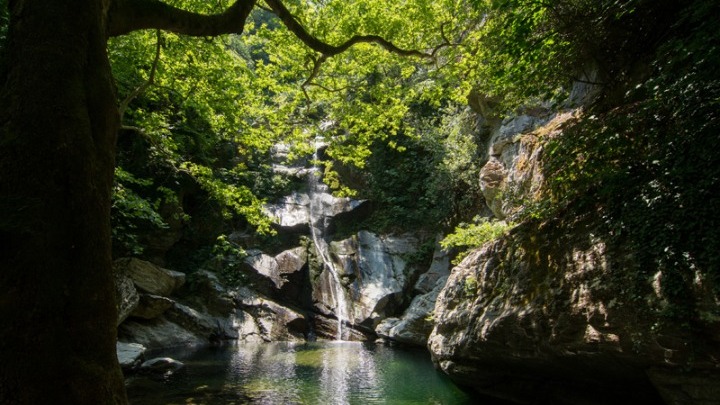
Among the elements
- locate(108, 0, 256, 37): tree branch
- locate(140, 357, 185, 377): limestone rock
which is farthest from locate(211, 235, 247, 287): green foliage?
locate(108, 0, 256, 37): tree branch

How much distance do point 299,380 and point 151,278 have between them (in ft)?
27.3

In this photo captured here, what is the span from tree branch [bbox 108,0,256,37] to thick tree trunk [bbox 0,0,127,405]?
882 mm

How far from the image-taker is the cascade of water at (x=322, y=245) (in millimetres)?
19016

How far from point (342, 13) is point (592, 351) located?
24.5 feet

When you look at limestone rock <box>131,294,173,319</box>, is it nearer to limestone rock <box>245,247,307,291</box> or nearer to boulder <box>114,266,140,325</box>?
boulder <box>114,266,140,325</box>

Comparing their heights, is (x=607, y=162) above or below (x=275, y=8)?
below

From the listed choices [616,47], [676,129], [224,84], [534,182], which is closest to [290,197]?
[224,84]

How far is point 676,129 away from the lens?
170 inches

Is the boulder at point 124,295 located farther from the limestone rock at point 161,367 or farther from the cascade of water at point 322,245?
the cascade of water at point 322,245

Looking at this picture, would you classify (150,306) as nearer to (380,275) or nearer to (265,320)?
(265,320)

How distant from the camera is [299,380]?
35.3ft

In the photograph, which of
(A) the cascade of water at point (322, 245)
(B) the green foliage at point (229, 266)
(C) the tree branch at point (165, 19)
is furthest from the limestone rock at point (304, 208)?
(C) the tree branch at point (165, 19)

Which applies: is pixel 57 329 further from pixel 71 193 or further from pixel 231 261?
pixel 231 261

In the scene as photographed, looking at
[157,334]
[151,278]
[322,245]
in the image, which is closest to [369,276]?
[322,245]
